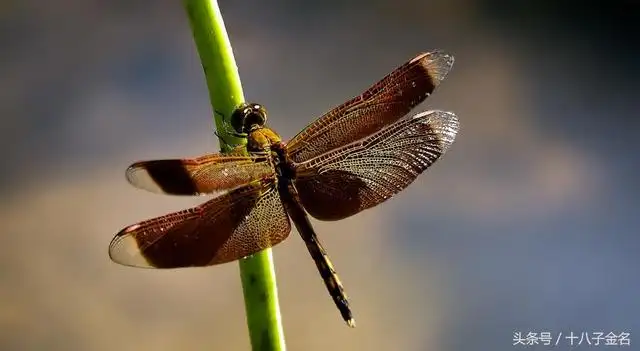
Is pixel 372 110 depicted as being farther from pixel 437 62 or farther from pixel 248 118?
pixel 248 118

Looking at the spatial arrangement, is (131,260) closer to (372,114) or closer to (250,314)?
(250,314)

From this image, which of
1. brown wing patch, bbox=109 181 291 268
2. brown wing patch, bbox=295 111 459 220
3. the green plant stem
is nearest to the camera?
the green plant stem

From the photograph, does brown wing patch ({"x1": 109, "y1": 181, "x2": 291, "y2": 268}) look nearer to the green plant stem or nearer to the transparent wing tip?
the green plant stem

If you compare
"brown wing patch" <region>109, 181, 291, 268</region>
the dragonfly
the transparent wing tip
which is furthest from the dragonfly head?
the transparent wing tip

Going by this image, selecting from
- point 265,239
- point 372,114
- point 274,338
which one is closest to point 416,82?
point 372,114

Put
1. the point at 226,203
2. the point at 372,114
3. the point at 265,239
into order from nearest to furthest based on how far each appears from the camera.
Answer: the point at 265,239, the point at 226,203, the point at 372,114

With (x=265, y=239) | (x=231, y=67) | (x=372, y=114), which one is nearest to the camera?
(x=231, y=67)

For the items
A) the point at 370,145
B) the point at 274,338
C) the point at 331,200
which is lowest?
the point at 274,338

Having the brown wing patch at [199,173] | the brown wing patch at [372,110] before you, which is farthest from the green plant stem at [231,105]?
the brown wing patch at [372,110]
